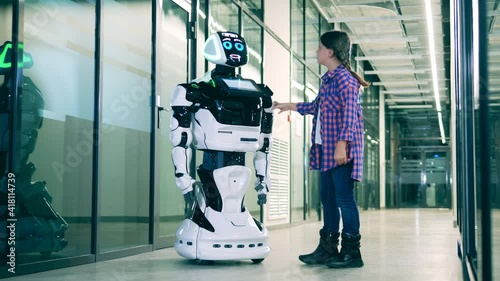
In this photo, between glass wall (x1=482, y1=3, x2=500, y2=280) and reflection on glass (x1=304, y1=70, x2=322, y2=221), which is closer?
glass wall (x1=482, y1=3, x2=500, y2=280)

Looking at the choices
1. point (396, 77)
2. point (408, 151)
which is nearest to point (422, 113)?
point (408, 151)

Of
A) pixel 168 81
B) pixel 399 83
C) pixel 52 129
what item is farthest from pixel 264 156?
pixel 399 83

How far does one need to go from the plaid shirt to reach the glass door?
65.3 inches

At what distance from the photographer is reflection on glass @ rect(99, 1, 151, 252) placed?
14.9 ft

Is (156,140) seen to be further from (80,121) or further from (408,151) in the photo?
(408,151)

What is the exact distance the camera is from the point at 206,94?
4.01 m

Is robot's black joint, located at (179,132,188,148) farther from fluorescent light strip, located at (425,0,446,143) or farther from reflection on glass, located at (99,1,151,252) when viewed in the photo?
fluorescent light strip, located at (425,0,446,143)

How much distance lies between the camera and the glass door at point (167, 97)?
5203 millimetres

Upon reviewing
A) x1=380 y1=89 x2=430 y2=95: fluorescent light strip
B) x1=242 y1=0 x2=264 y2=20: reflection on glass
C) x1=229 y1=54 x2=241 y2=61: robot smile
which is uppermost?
x1=380 y1=89 x2=430 y2=95: fluorescent light strip

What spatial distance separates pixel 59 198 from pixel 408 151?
805 inches

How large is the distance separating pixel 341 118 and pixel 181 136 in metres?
1.03

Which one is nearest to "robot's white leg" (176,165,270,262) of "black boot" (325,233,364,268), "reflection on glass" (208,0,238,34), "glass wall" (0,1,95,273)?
"black boot" (325,233,364,268)

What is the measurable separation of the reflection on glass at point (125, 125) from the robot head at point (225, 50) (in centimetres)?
79

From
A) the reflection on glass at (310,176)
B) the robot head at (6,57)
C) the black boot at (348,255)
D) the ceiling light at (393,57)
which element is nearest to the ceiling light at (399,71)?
the ceiling light at (393,57)
